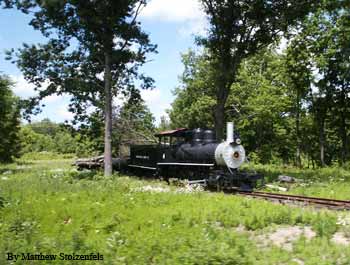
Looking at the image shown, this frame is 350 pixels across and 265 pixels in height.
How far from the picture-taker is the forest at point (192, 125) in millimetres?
8945

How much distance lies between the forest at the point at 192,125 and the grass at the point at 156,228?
4 centimetres

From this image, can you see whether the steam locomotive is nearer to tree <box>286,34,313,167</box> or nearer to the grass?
the grass

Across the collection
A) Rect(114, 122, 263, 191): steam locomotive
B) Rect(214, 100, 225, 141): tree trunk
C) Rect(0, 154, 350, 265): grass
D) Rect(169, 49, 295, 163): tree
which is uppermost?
Rect(169, 49, 295, 163): tree

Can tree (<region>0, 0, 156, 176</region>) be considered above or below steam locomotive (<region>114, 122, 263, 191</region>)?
above

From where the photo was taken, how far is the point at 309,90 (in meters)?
48.4

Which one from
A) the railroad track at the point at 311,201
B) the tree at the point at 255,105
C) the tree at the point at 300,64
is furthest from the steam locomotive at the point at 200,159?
→ the tree at the point at 255,105

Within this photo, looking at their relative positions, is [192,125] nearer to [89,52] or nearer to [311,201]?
[89,52]

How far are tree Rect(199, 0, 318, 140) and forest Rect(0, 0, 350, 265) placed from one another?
0.07 meters

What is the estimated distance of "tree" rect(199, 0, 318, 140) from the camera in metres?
27.3

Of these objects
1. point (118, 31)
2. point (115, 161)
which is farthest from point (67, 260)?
point (115, 161)

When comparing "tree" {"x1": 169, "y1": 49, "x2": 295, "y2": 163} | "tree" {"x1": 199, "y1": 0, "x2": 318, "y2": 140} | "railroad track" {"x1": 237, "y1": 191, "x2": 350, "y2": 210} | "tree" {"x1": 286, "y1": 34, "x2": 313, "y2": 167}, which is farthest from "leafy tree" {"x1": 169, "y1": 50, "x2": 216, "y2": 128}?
"railroad track" {"x1": 237, "y1": 191, "x2": 350, "y2": 210}

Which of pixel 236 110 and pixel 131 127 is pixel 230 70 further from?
pixel 236 110

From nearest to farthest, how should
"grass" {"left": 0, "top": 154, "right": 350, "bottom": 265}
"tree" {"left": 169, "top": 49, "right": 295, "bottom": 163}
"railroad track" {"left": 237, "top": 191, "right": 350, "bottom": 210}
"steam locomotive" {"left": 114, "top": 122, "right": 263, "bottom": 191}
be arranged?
"grass" {"left": 0, "top": 154, "right": 350, "bottom": 265} < "railroad track" {"left": 237, "top": 191, "right": 350, "bottom": 210} < "steam locomotive" {"left": 114, "top": 122, "right": 263, "bottom": 191} < "tree" {"left": 169, "top": 49, "right": 295, "bottom": 163}

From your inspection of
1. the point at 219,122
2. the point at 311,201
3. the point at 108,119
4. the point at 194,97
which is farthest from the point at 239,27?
the point at 194,97
